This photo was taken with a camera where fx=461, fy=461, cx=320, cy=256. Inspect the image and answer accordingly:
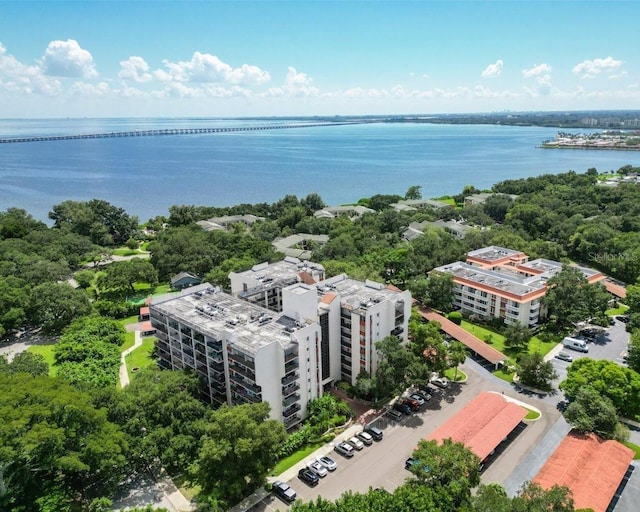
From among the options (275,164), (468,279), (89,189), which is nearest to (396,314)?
(468,279)

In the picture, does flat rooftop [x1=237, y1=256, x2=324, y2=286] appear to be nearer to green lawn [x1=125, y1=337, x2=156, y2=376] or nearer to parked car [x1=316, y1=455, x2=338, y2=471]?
green lawn [x1=125, y1=337, x2=156, y2=376]

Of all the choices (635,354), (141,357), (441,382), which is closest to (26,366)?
(141,357)

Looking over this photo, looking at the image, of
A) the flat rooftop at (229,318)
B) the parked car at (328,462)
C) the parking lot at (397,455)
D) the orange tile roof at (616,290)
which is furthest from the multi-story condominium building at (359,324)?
the orange tile roof at (616,290)

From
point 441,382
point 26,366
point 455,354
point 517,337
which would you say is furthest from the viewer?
point 517,337

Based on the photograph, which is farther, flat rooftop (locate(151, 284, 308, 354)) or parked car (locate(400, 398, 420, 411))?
parked car (locate(400, 398, 420, 411))

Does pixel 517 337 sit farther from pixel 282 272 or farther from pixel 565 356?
pixel 282 272

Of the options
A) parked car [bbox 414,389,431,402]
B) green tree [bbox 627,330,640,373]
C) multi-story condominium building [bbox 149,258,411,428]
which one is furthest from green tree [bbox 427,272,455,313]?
green tree [bbox 627,330,640,373]
